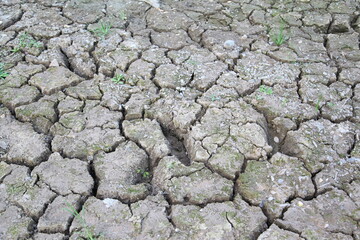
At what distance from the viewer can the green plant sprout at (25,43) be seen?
3.66m

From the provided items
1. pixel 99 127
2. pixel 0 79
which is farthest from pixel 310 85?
pixel 0 79

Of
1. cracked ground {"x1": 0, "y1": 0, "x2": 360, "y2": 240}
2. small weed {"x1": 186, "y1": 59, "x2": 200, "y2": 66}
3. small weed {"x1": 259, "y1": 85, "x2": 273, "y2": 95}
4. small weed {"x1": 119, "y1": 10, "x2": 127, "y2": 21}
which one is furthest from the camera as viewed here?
small weed {"x1": 119, "y1": 10, "x2": 127, "y2": 21}

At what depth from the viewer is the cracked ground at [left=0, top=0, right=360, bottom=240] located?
2.38m

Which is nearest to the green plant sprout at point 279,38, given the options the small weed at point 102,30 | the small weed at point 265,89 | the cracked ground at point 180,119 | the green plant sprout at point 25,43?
the cracked ground at point 180,119

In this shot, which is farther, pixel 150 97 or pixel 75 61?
pixel 75 61

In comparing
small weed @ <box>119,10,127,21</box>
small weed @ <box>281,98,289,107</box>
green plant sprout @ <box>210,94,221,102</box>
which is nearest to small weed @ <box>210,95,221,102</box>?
green plant sprout @ <box>210,94,221,102</box>

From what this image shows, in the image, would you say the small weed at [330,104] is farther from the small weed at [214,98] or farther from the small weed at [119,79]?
the small weed at [119,79]

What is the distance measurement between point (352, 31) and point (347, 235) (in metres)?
2.37

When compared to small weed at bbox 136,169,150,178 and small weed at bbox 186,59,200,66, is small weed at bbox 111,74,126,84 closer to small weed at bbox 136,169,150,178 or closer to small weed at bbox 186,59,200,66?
small weed at bbox 186,59,200,66

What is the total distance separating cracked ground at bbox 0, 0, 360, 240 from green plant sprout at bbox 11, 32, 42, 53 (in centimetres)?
2

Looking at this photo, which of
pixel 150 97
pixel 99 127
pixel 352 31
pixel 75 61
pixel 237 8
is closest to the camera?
pixel 99 127

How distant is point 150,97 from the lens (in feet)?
10.5

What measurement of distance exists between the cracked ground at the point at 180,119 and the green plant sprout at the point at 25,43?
0.06 feet

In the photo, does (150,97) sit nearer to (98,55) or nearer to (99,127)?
(99,127)
